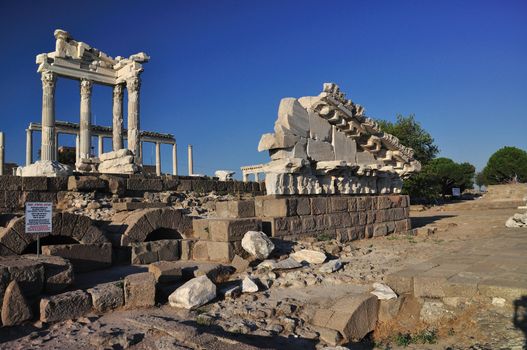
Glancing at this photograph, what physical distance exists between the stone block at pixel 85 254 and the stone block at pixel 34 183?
214 inches

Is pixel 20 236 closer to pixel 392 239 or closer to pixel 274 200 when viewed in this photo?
pixel 274 200

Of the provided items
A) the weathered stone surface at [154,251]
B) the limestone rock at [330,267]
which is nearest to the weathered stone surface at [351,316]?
the limestone rock at [330,267]

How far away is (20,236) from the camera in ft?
20.6

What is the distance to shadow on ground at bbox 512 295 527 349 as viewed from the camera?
4.54m

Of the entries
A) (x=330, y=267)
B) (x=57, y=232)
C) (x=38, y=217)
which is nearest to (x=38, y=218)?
(x=38, y=217)

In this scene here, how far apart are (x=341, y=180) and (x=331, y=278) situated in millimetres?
4949

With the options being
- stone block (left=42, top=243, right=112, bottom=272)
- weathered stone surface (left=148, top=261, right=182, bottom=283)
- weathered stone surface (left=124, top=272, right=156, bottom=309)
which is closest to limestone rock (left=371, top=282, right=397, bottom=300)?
weathered stone surface (left=148, top=261, right=182, bottom=283)

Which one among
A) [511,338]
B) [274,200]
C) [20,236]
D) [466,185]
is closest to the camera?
[511,338]

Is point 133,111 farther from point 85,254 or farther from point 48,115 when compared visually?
point 85,254

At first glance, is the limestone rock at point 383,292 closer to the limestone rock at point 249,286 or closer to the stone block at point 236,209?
the limestone rock at point 249,286

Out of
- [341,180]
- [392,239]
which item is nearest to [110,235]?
[341,180]

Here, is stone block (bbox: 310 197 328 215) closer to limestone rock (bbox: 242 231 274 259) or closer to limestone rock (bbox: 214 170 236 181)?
limestone rock (bbox: 242 231 274 259)

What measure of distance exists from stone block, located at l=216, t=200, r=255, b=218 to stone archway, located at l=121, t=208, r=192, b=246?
932 millimetres

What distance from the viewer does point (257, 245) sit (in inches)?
289
